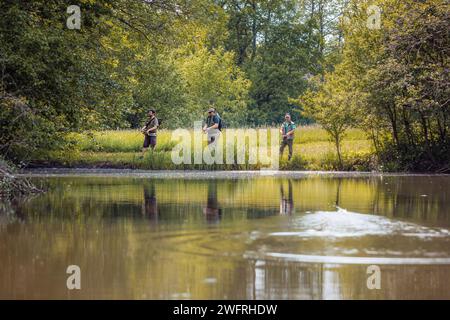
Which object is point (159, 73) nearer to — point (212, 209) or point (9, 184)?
point (9, 184)

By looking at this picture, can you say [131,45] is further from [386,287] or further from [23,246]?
[386,287]

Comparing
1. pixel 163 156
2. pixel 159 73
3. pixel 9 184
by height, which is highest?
pixel 159 73

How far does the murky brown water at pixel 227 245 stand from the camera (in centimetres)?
914

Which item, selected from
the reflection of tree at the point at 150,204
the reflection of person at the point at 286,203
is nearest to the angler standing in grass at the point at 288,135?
the reflection of tree at the point at 150,204

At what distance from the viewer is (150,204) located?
1912 centimetres

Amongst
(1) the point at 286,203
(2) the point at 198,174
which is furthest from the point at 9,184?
(2) the point at 198,174

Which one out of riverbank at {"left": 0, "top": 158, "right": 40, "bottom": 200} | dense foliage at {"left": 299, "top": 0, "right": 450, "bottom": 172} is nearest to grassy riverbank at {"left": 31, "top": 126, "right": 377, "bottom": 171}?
dense foliage at {"left": 299, "top": 0, "right": 450, "bottom": 172}

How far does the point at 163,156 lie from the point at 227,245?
26.6m

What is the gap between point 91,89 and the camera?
86.7 ft

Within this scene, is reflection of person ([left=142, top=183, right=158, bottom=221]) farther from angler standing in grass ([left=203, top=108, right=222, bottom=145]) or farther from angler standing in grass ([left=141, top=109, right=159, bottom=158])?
angler standing in grass ([left=141, top=109, right=159, bottom=158])

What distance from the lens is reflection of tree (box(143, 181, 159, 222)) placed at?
1646 cm

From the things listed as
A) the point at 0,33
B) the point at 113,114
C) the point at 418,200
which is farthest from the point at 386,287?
the point at 113,114

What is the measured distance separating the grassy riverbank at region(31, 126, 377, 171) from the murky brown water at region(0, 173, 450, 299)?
14.8 m

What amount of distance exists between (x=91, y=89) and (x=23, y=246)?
14.5m
